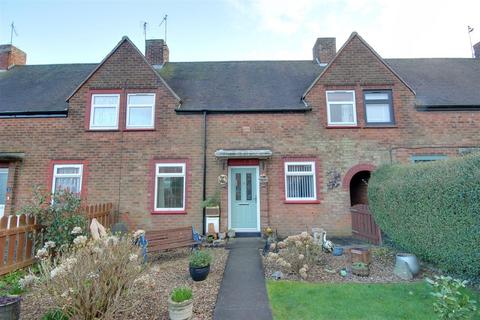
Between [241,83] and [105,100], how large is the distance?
6188 mm

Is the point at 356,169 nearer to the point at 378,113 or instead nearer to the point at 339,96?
the point at 378,113

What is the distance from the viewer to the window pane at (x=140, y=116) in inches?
428

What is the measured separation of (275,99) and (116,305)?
962 centimetres

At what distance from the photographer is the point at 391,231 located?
23.6 ft

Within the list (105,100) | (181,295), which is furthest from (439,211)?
(105,100)

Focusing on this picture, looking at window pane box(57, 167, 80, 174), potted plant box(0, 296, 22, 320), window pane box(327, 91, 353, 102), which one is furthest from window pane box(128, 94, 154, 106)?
potted plant box(0, 296, 22, 320)

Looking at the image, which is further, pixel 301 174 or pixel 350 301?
pixel 301 174

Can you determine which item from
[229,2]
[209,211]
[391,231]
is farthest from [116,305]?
[229,2]

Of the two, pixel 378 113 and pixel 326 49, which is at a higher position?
pixel 326 49

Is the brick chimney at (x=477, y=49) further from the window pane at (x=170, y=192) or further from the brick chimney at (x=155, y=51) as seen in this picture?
the window pane at (x=170, y=192)

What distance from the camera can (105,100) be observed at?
1101 centimetres

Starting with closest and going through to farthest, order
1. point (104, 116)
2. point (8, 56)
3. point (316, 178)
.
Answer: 1. point (316, 178)
2. point (104, 116)
3. point (8, 56)

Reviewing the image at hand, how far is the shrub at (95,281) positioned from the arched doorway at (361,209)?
25.0 ft

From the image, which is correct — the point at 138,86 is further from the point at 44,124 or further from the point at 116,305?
the point at 116,305
